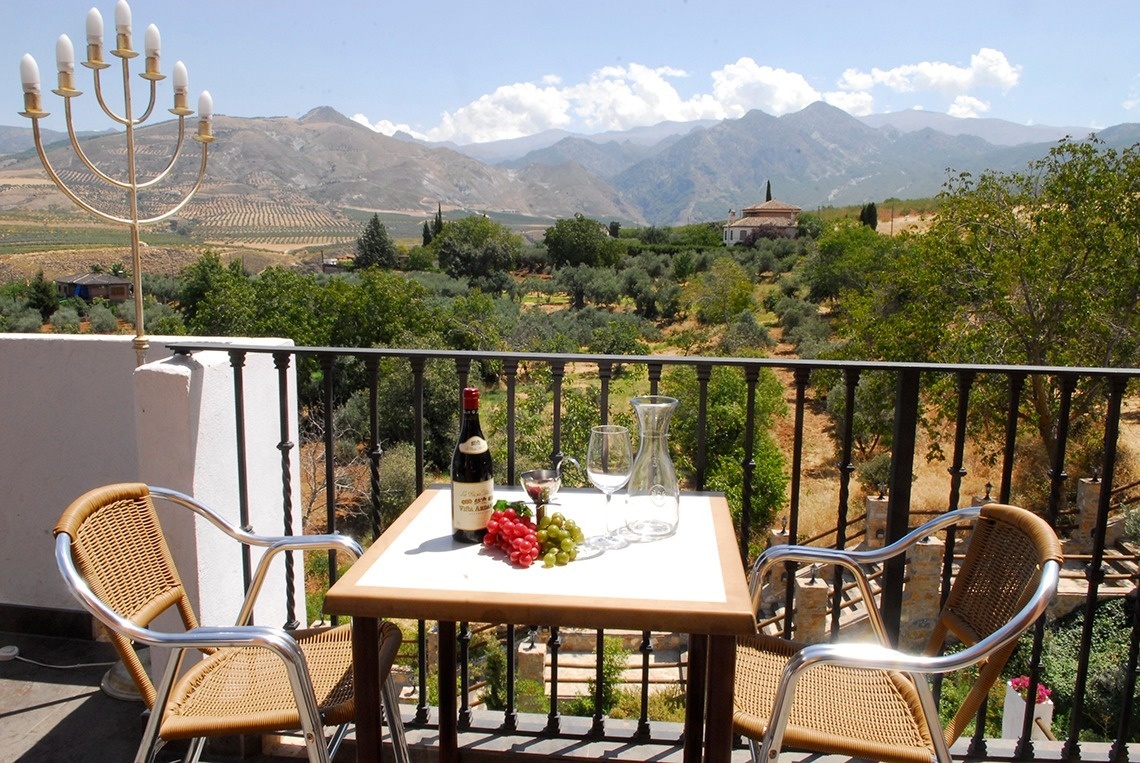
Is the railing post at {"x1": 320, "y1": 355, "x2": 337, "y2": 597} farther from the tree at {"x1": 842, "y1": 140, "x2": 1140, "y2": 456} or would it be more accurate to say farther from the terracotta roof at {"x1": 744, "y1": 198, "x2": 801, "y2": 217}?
the terracotta roof at {"x1": 744, "y1": 198, "x2": 801, "y2": 217}

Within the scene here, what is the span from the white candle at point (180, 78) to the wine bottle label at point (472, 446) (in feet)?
6.69

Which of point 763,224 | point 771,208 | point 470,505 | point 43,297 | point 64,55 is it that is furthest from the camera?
point 771,208

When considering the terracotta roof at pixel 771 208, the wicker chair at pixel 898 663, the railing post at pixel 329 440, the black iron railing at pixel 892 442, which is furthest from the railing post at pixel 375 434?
the terracotta roof at pixel 771 208

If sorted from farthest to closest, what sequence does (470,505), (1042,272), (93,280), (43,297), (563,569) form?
(93,280) → (43,297) → (1042,272) → (470,505) → (563,569)

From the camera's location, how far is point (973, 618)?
5.18ft

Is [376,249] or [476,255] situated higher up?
[376,249]

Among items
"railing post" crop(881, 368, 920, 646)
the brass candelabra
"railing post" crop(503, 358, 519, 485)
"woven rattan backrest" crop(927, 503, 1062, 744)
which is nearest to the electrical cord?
the brass candelabra

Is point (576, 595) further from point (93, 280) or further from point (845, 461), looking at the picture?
point (93, 280)

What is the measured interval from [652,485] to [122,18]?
2.37 m

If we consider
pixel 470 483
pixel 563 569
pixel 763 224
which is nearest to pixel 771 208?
pixel 763 224

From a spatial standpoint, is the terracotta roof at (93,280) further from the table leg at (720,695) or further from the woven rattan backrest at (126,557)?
the table leg at (720,695)

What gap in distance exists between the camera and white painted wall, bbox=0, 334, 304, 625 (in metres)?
2.28

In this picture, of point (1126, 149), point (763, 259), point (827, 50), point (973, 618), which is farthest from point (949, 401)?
point (763, 259)

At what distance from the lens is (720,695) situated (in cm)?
135
